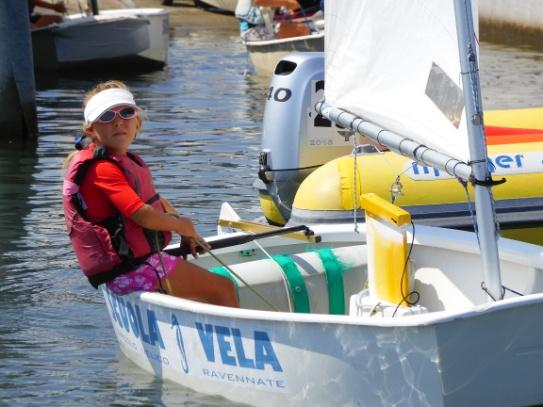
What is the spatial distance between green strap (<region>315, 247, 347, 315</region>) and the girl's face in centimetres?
138

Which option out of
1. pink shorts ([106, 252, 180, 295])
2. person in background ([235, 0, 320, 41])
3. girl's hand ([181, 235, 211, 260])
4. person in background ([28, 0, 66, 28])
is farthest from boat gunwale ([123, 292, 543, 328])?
person in background ([28, 0, 66, 28])

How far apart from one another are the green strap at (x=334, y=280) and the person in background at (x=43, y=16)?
573 inches

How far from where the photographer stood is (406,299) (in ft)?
20.7

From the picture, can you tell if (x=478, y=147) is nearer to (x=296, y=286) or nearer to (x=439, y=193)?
(x=296, y=286)

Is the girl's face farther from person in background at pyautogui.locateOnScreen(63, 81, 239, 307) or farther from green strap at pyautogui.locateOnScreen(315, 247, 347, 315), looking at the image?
green strap at pyautogui.locateOnScreen(315, 247, 347, 315)

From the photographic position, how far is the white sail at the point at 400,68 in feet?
19.1

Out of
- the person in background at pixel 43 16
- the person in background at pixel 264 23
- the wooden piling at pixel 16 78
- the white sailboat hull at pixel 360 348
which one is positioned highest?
the white sailboat hull at pixel 360 348

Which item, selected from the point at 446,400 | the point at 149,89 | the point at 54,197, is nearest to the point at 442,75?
the point at 446,400

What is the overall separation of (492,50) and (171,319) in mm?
16537

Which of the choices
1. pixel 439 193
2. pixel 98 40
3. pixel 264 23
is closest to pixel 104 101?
pixel 439 193

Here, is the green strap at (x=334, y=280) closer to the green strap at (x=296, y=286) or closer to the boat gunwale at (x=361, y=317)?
the green strap at (x=296, y=286)

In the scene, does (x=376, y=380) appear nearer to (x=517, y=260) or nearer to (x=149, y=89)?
(x=517, y=260)

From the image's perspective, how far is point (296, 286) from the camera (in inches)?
272

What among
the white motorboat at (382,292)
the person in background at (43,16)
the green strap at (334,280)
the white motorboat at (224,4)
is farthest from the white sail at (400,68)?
the white motorboat at (224,4)
